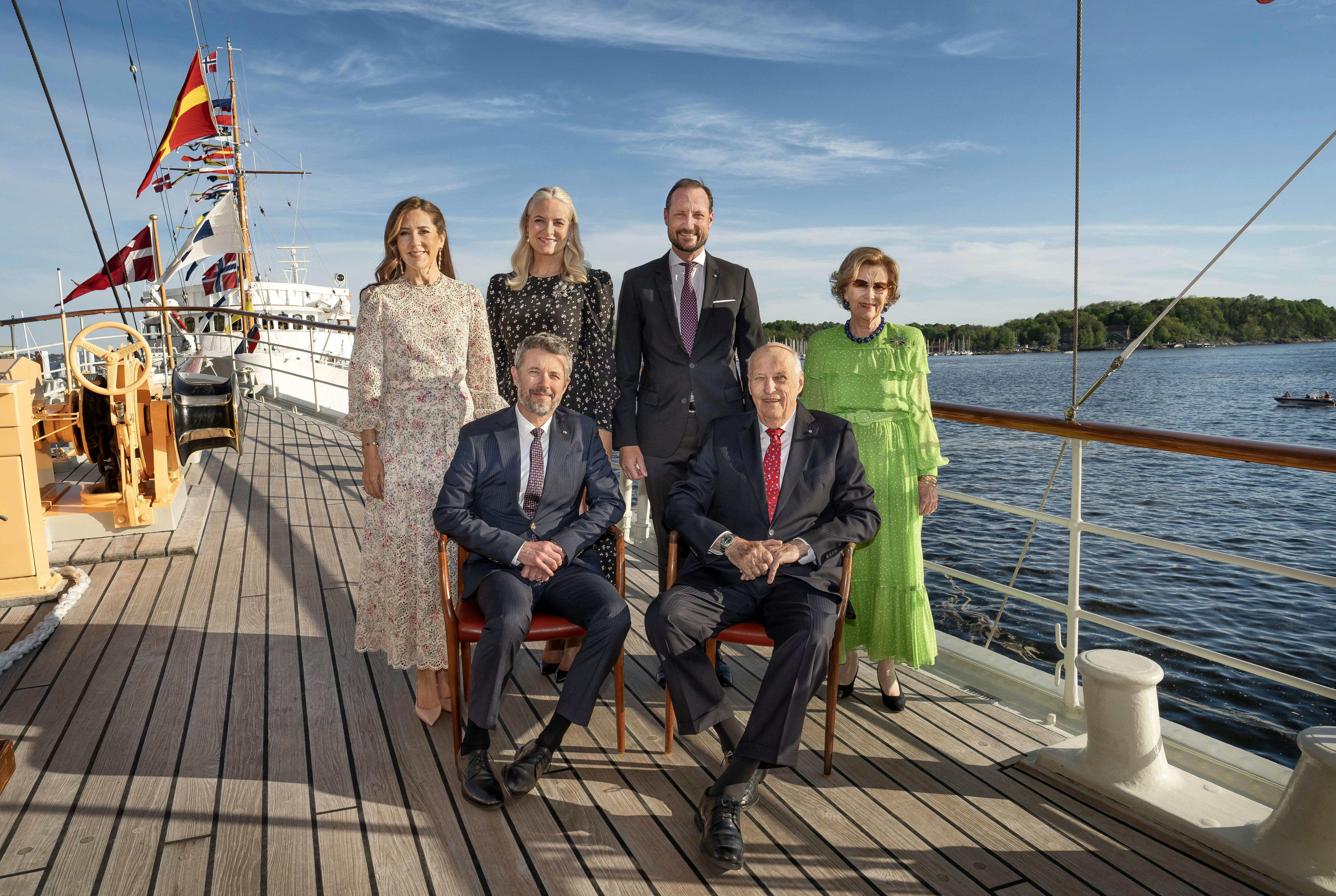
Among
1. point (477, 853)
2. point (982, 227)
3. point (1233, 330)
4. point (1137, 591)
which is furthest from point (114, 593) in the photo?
point (1233, 330)

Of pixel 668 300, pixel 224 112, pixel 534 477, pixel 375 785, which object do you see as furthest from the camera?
pixel 224 112

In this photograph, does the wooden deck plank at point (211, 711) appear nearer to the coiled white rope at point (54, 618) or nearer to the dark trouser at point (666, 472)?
the coiled white rope at point (54, 618)

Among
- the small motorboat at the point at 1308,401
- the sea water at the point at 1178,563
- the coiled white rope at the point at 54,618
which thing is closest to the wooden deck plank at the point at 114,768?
the coiled white rope at the point at 54,618

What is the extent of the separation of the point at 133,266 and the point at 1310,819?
44.3 feet

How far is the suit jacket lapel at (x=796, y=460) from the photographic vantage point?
230cm

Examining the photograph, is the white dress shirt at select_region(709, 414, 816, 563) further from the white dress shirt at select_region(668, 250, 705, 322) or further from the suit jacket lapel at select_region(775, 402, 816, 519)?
the white dress shirt at select_region(668, 250, 705, 322)

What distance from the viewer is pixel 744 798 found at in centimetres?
193

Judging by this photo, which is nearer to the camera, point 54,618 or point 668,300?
point 668,300

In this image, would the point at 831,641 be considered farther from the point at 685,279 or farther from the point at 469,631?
the point at 685,279

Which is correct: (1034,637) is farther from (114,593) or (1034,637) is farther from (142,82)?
(142,82)

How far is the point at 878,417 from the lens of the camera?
2.49 meters

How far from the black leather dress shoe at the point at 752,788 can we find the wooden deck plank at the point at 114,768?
1466 millimetres

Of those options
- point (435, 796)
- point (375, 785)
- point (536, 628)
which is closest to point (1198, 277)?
point (536, 628)

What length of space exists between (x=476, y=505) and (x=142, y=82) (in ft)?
26.9
